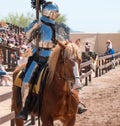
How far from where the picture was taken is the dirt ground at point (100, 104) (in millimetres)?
9663

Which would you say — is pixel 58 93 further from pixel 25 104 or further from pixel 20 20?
pixel 20 20

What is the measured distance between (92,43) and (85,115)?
4142 cm

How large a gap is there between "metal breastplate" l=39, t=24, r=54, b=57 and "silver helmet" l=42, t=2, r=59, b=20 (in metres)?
0.20

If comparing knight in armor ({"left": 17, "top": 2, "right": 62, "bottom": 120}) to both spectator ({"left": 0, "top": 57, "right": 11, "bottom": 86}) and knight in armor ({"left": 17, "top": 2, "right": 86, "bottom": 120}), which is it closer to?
knight in armor ({"left": 17, "top": 2, "right": 86, "bottom": 120})

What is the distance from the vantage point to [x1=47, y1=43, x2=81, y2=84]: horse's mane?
257 inches

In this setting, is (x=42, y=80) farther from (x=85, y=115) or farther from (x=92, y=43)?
(x=92, y=43)

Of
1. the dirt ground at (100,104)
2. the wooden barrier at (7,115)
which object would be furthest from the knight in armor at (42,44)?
the dirt ground at (100,104)

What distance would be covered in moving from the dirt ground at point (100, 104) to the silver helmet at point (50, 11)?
9.95ft

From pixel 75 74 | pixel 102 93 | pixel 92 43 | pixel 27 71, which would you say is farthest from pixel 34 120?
pixel 92 43

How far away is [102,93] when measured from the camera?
47.7 feet

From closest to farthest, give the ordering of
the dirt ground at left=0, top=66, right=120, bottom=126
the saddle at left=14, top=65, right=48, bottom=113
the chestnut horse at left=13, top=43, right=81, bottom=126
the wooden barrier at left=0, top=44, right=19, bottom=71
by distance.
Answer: the chestnut horse at left=13, top=43, right=81, bottom=126 < the saddle at left=14, top=65, right=48, bottom=113 < the dirt ground at left=0, top=66, right=120, bottom=126 < the wooden barrier at left=0, top=44, right=19, bottom=71

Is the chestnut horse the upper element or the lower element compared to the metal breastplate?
lower

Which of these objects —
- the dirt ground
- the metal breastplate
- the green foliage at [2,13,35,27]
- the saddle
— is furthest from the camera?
the green foliage at [2,13,35,27]

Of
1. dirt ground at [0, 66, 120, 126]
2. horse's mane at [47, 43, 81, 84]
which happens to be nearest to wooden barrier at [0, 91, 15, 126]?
dirt ground at [0, 66, 120, 126]
